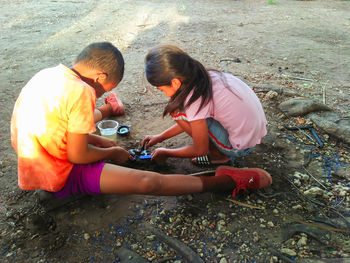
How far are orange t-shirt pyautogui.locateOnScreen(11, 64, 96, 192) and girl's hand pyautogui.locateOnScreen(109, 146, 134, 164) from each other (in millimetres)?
431

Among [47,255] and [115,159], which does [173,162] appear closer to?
[115,159]

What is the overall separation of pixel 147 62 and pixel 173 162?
902 mm

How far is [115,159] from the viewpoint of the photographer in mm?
2078

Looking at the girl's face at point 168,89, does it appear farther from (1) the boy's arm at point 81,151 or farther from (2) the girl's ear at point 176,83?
(1) the boy's arm at point 81,151

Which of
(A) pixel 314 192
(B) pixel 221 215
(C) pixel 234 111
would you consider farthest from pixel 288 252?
(C) pixel 234 111

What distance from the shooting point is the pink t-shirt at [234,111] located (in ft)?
6.08

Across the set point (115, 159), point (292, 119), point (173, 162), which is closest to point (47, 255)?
point (115, 159)

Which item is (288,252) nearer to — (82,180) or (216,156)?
(216,156)

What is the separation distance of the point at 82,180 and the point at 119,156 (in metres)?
0.37

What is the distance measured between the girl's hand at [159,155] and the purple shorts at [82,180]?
515mm

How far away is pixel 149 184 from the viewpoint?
178 cm

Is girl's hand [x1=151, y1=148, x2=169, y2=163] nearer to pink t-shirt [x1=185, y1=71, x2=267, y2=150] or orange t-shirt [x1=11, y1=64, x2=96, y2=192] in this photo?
pink t-shirt [x1=185, y1=71, x2=267, y2=150]

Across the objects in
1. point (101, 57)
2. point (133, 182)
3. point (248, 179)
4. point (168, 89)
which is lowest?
point (248, 179)

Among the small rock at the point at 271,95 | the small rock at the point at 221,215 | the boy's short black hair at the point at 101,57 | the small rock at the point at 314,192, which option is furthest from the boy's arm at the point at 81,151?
the small rock at the point at 271,95
